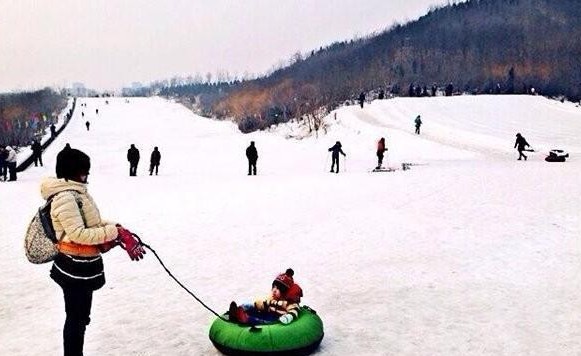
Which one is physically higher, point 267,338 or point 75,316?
point 75,316

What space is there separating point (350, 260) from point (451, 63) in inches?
3608

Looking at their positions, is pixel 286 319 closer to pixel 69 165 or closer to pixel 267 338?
pixel 267 338

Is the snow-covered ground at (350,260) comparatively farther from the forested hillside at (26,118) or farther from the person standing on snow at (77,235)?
the forested hillside at (26,118)

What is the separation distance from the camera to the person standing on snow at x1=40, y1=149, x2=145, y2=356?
4316mm

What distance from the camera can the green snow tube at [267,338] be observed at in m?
5.52

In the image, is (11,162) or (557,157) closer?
(11,162)

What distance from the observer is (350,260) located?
387 inches

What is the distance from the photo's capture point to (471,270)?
9055 millimetres

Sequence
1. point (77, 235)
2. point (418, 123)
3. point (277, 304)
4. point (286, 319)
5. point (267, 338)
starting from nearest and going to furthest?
1. point (77, 235)
2. point (267, 338)
3. point (286, 319)
4. point (277, 304)
5. point (418, 123)

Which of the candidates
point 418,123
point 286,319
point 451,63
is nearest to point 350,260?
point 286,319

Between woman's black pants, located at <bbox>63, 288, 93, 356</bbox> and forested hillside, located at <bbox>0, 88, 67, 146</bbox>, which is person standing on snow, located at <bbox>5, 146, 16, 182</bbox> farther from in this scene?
forested hillside, located at <bbox>0, 88, 67, 146</bbox>

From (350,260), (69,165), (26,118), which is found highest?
(26,118)

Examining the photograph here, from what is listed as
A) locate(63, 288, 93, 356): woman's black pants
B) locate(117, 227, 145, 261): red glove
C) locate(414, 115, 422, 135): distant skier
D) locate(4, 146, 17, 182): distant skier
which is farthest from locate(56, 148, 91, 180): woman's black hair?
locate(414, 115, 422, 135): distant skier

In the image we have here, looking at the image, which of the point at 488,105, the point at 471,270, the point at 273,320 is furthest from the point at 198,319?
the point at 488,105
